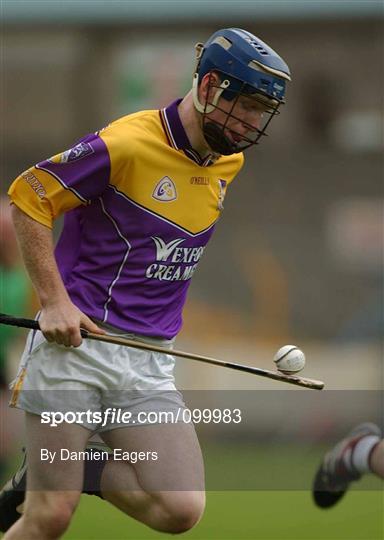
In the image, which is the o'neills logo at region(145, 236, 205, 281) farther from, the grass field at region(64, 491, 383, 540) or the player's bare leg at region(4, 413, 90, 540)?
the grass field at region(64, 491, 383, 540)

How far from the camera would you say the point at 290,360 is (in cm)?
525

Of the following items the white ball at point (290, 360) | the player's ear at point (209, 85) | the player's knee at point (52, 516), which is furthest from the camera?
the white ball at point (290, 360)

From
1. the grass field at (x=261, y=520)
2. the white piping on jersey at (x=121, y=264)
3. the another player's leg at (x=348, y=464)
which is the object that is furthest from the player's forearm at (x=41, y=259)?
the grass field at (x=261, y=520)

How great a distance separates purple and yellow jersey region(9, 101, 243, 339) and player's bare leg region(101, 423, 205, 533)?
0.40m

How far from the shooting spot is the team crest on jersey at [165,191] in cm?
506

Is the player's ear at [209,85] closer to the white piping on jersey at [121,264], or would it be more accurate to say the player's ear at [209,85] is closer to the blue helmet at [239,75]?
the blue helmet at [239,75]

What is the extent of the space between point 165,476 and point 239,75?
4.92 feet

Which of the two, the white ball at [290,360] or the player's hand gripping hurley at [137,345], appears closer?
the player's hand gripping hurley at [137,345]

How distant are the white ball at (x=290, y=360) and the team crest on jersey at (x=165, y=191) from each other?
2.47 ft

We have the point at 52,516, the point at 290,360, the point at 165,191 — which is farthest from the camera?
the point at 290,360

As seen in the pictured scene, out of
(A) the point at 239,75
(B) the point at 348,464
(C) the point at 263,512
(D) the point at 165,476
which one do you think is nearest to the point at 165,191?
(A) the point at 239,75

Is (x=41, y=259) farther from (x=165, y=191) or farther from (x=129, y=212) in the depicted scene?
(x=165, y=191)

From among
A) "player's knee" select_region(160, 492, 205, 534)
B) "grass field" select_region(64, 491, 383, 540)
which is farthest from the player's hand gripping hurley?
"grass field" select_region(64, 491, 383, 540)

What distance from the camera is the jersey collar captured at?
5117 millimetres
